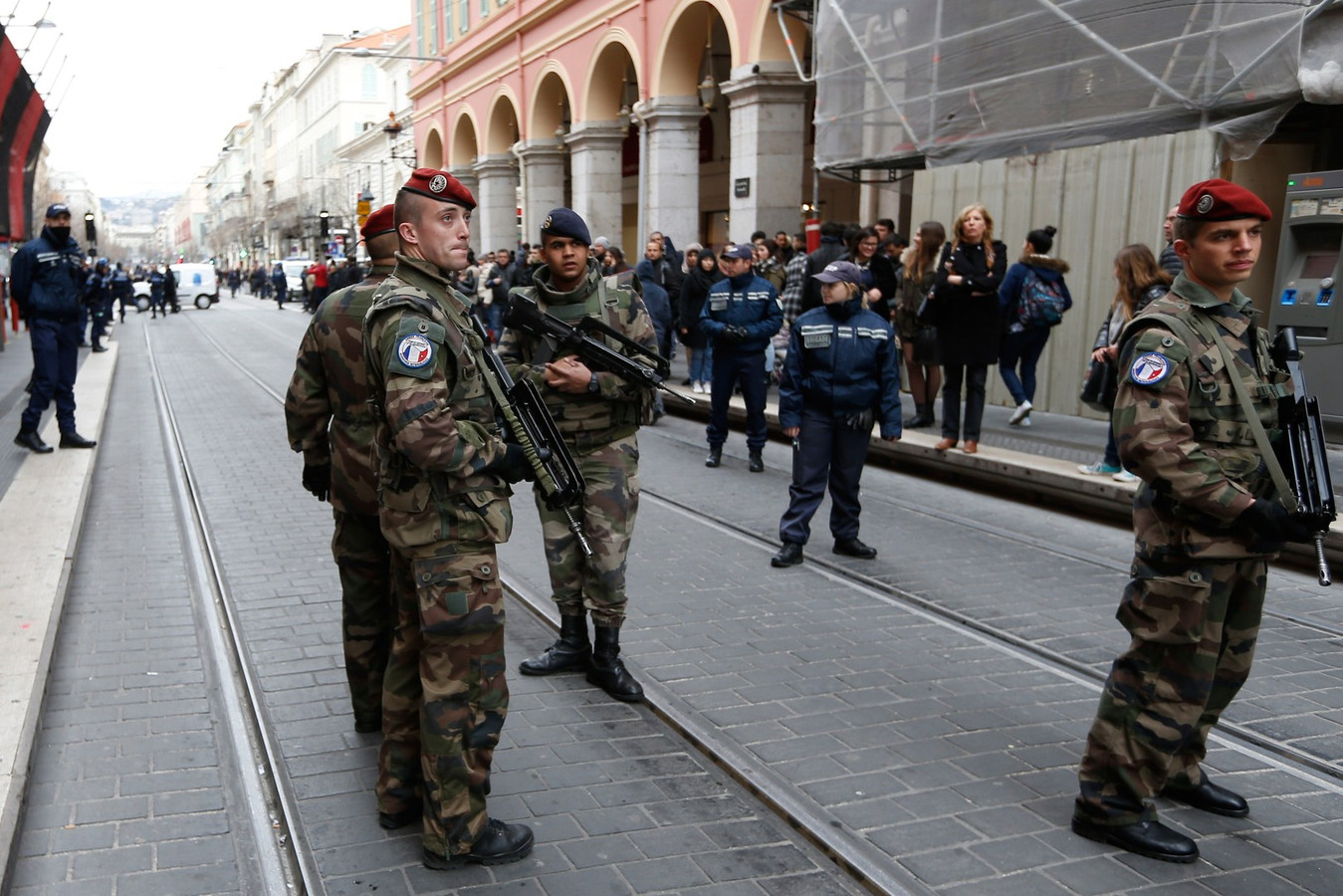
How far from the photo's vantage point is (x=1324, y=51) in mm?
9266

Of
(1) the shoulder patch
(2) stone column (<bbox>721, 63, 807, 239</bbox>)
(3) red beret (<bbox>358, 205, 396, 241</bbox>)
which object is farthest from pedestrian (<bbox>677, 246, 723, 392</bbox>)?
(1) the shoulder patch

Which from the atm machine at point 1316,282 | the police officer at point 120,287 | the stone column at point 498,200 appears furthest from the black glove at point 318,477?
the police officer at point 120,287

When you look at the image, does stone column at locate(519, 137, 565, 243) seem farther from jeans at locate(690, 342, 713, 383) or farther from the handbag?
the handbag

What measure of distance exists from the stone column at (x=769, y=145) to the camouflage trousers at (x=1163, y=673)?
A: 50.1ft

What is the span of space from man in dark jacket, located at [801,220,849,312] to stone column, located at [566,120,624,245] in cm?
1298

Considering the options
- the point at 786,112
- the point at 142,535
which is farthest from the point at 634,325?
the point at 786,112

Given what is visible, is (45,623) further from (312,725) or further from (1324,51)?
(1324,51)

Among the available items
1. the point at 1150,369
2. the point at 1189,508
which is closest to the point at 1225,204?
the point at 1150,369

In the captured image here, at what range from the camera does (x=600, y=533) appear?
5.05 m

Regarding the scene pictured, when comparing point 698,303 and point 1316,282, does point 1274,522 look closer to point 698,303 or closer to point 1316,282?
point 1316,282

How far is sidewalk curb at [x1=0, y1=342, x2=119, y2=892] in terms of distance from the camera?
4.06m

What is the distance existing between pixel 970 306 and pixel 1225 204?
6.61 m

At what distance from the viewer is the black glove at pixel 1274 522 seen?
3334mm

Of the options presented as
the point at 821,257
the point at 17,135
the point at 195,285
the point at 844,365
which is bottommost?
the point at 195,285
